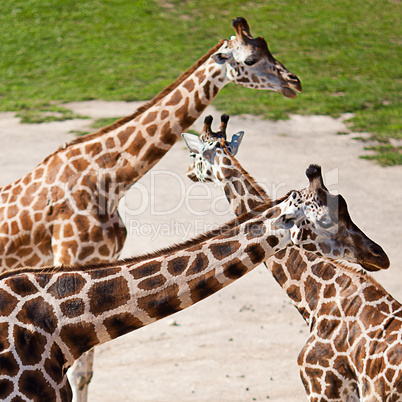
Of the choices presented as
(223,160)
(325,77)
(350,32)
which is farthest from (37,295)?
(350,32)

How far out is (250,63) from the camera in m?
7.36

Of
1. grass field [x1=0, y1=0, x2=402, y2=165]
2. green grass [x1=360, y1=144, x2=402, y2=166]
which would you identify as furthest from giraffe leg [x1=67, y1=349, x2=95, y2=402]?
grass field [x1=0, y1=0, x2=402, y2=165]

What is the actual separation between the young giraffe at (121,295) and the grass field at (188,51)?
11.6 m

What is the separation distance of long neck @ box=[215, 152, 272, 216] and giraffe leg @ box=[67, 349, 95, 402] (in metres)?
2.15

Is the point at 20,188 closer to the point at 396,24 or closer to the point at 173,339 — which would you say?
the point at 173,339

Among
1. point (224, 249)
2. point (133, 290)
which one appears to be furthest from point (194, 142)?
point (133, 290)

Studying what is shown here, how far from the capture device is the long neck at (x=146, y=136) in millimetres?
7312

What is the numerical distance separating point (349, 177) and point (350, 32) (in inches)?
417

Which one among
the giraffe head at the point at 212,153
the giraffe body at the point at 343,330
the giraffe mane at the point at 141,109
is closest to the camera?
the giraffe body at the point at 343,330

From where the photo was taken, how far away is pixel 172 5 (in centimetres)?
2486

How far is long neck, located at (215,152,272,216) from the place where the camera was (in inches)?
262


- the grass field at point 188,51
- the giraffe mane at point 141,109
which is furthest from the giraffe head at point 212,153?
the grass field at point 188,51

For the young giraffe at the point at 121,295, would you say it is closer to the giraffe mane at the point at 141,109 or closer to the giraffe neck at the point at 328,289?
the giraffe neck at the point at 328,289

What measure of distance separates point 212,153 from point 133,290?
2634 millimetres
